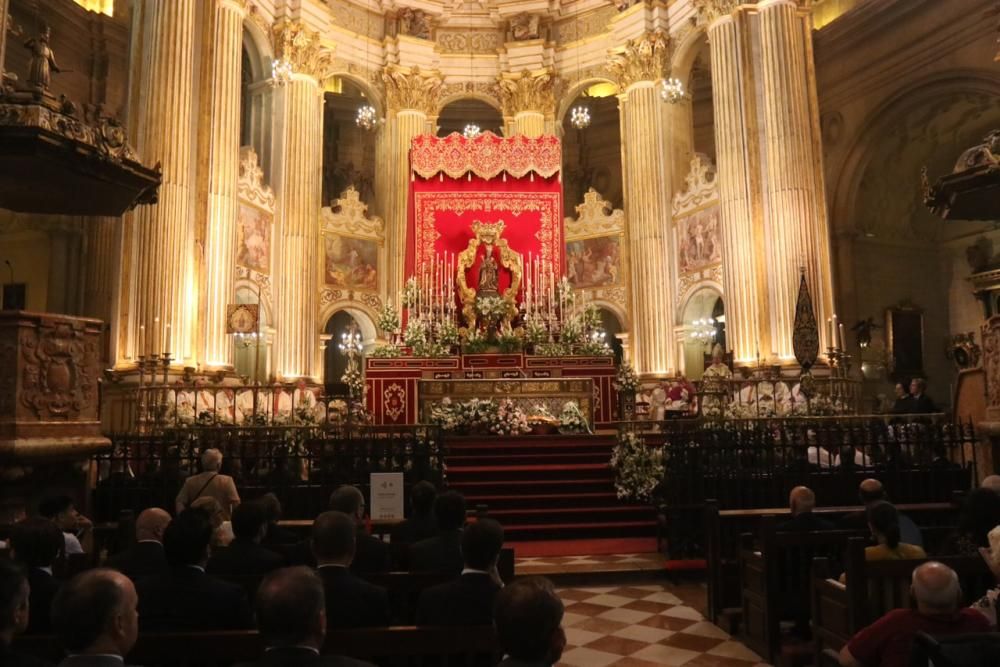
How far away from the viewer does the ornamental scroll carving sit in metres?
5.94

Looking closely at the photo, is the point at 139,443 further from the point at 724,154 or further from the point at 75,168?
the point at 724,154

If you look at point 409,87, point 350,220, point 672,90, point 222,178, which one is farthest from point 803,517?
point 409,87

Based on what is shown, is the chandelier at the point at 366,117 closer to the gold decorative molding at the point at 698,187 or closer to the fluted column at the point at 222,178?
the fluted column at the point at 222,178

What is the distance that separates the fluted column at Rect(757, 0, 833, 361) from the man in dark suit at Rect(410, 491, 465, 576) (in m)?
11.2

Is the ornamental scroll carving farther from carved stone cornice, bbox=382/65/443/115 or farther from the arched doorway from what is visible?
carved stone cornice, bbox=382/65/443/115

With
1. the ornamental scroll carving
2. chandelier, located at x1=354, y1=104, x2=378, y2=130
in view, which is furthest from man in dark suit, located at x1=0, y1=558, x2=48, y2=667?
chandelier, located at x1=354, y1=104, x2=378, y2=130

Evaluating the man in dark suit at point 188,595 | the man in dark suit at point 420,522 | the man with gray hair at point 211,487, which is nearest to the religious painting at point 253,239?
the man with gray hair at point 211,487

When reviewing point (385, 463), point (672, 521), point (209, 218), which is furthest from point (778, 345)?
point (209, 218)

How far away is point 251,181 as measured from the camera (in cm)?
1625

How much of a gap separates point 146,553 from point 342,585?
4.42ft

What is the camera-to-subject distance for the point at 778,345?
14141 millimetres

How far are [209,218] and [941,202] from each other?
11.1m

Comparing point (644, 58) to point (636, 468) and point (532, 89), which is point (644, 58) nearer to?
point (532, 89)

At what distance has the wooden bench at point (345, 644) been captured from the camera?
2.39m
